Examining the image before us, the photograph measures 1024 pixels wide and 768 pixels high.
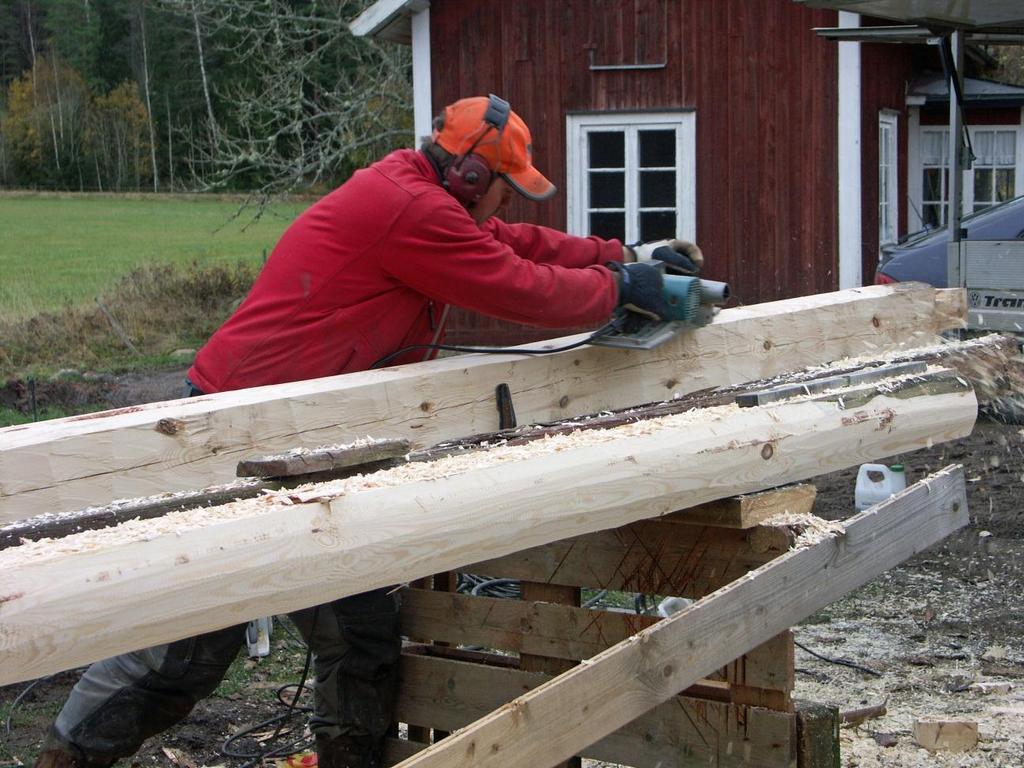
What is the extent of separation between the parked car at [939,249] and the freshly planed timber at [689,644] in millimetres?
5647

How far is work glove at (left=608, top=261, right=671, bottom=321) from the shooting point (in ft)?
12.5

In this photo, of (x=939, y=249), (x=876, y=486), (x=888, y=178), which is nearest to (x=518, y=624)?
(x=876, y=486)

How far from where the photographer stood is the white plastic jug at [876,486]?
273 inches

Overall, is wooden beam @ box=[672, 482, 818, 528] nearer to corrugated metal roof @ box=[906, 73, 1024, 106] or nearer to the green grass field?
corrugated metal roof @ box=[906, 73, 1024, 106]

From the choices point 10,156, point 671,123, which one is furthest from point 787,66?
point 10,156

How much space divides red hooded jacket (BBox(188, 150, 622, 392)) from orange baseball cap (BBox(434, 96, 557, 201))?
4.7 inches

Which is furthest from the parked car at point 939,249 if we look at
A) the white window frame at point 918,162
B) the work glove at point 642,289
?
the work glove at point 642,289

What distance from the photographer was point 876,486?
23.0 ft

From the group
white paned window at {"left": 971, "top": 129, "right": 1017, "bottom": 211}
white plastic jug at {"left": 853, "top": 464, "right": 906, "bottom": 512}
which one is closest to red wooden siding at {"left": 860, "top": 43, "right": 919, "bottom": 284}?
white paned window at {"left": 971, "top": 129, "right": 1017, "bottom": 211}

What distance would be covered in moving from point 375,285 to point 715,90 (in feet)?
29.3

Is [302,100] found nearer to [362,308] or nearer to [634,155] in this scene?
[634,155]

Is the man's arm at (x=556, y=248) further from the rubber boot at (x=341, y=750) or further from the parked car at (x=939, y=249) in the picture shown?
the parked car at (x=939, y=249)

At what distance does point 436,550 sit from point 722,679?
1419 mm

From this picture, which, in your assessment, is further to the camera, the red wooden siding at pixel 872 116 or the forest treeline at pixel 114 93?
the forest treeline at pixel 114 93
